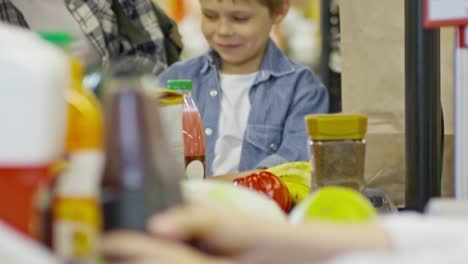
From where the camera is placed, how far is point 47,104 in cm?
50

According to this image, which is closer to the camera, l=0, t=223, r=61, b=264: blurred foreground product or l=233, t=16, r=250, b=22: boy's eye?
l=0, t=223, r=61, b=264: blurred foreground product

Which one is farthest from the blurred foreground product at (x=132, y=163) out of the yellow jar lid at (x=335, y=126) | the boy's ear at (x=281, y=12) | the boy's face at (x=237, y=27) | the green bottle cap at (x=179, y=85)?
the boy's ear at (x=281, y=12)

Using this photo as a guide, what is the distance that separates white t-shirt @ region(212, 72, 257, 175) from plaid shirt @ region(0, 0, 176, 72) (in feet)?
0.51

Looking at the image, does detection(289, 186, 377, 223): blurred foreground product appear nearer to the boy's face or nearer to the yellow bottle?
the yellow bottle

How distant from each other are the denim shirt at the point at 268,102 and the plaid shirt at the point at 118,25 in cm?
6

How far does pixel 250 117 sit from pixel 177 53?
0.27 meters

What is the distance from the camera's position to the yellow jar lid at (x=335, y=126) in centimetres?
92

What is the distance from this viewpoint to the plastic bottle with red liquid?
47.2 inches

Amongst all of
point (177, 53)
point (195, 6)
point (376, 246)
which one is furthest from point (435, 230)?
point (195, 6)

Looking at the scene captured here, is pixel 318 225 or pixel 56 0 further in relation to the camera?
pixel 56 0

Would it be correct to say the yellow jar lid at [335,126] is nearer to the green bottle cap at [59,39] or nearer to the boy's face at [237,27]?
the green bottle cap at [59,39]

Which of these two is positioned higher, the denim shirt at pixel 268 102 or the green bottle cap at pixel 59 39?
the green bottle cap at pixel 59 39

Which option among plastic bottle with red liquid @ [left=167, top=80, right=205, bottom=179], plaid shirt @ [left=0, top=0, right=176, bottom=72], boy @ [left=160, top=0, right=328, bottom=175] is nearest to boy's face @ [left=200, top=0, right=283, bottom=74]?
boy @ [left=160, top=0, right=328, bottom=175]

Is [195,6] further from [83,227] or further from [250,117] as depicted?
[83,227]
